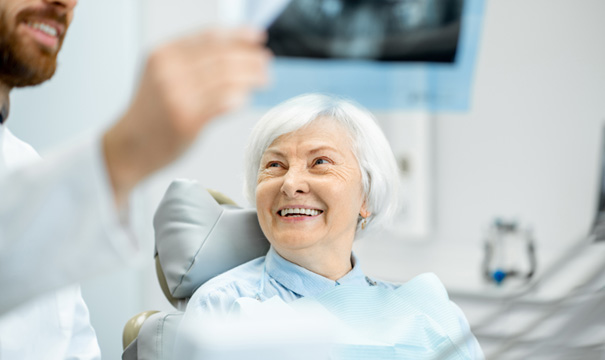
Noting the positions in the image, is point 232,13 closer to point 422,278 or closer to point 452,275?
point 452,275

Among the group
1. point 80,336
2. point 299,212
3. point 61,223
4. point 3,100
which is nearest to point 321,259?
point 299,212

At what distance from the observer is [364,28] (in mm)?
3479

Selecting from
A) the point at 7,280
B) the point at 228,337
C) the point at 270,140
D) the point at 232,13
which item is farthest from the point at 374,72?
the point at 7,280

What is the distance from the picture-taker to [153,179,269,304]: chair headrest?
188 centimetres

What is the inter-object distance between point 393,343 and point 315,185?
17.2 inches

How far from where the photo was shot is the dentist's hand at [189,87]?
1.98 ft

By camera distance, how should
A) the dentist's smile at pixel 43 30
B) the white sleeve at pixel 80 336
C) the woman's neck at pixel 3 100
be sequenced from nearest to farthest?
the dentist's smile at pixel 43 30
the woman's neck at pixel 3 100
the white sleeve at pixel 80 336

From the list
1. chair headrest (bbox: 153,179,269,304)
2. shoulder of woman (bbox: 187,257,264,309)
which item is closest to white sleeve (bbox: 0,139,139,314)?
shoulder of woman (bbox: 187,257,264,309)

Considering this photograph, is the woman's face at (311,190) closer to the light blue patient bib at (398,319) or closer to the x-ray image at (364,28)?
the light blue patient bib at (398,319)

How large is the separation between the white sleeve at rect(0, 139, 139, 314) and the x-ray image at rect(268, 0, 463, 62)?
2.87 m

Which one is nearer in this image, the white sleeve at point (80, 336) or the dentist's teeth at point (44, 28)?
the dentist's teeth at point (44, 28)

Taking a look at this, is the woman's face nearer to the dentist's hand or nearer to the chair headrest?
the chair headrest

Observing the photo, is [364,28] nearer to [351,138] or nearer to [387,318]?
[351,138]

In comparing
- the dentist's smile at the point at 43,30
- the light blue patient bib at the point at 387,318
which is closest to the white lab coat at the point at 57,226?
the dentist's smile at the point at 43,30
